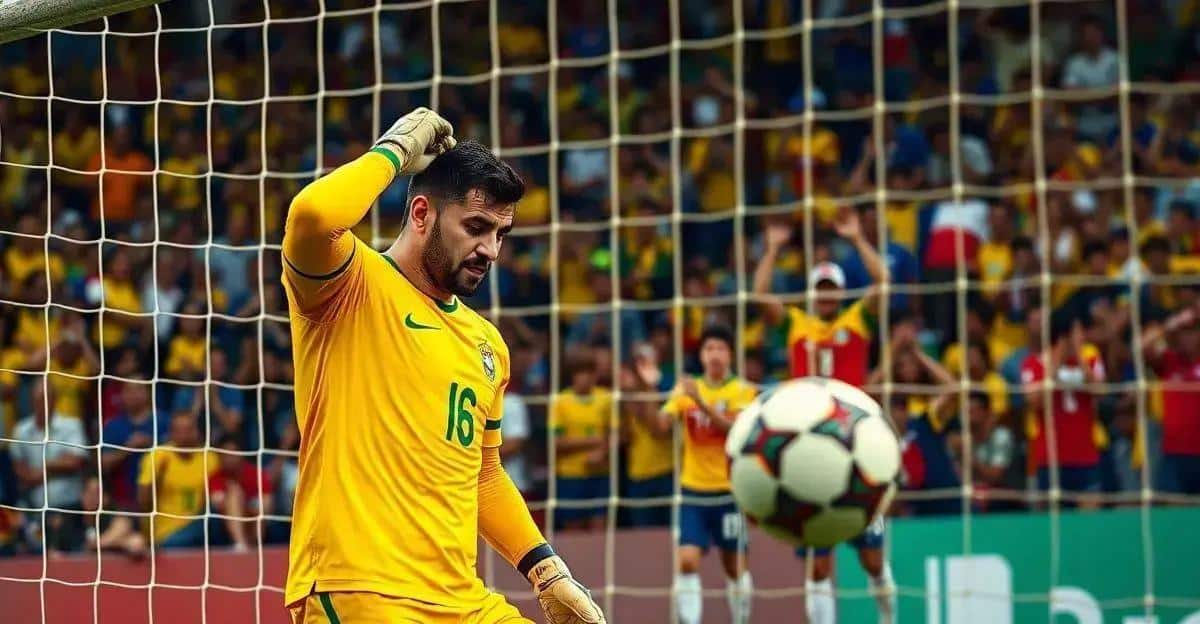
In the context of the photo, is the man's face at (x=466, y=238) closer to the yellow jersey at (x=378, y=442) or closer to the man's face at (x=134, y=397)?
the yellow jersey at (x=378, y=442)

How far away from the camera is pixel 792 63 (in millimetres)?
12891

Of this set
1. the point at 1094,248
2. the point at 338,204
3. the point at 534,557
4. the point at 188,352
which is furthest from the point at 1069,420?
the point at 338,204

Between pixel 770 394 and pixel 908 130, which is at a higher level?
pixel 908 130

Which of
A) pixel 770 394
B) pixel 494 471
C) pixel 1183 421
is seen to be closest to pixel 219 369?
pixel 770 394

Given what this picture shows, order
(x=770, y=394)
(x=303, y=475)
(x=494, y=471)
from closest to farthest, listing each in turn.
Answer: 1. (x=303, y=475)
2. (x=494, y=471)
3. (x=770, y=394)

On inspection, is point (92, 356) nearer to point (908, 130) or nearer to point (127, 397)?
point (127, 397)

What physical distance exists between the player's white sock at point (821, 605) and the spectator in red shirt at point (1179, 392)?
2.01 m

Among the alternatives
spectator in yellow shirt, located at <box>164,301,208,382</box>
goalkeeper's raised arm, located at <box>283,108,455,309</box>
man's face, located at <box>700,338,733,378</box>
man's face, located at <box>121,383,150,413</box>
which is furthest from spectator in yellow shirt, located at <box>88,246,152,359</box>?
goalkeeper's raised arm, located at <box>283,108,455,309</box>

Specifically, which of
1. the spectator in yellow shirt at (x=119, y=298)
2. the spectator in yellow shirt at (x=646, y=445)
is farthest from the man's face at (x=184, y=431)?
the spectator in yellow shirt at (x=646, y=445)

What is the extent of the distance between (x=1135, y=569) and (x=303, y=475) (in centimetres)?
677

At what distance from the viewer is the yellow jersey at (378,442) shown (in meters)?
3.79

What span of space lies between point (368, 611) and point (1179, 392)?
7008mm

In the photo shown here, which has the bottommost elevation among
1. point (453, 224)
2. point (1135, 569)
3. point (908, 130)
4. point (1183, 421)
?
point (1135, 569)

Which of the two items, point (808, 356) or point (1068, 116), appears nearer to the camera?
point (808, 356)
